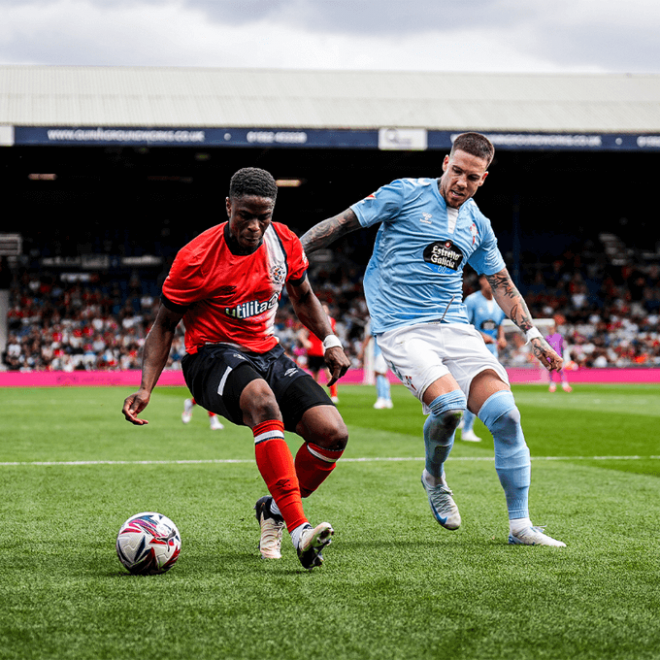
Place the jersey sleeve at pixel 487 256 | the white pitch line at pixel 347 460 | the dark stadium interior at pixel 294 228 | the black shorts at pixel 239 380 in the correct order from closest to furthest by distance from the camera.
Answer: the black shorts at pixel 239 380
the jersey sleeve at pixel 487 256
the white pitch line at pixel 347 460
the dark stadium interior at pixel 294 228

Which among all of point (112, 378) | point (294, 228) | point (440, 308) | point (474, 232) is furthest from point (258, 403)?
point (294, 228)

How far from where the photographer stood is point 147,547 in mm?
4082

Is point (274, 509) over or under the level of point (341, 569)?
over

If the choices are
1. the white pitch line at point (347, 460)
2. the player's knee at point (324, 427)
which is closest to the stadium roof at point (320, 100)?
the white pitch line at point (347, 460)

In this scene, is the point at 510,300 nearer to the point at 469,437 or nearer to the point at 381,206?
the point at 381,206

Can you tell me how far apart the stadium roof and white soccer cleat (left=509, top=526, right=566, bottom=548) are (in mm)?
22711

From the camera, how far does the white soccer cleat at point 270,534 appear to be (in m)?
4.54

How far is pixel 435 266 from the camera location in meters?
5.36

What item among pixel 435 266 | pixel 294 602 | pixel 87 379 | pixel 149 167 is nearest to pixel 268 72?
pixel 149 167

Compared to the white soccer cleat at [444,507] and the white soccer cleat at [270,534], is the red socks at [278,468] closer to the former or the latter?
the white soccer cleat at [270,534]

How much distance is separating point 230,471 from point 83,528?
292 cm

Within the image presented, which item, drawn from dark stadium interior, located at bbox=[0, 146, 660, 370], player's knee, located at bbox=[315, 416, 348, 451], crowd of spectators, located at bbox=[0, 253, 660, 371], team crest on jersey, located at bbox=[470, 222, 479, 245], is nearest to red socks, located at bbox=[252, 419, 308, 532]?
player's knee, located at bbox=[315, 416, 348, 451]

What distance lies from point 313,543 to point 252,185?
170 centimetres

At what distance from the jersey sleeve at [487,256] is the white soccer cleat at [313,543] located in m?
2.29
